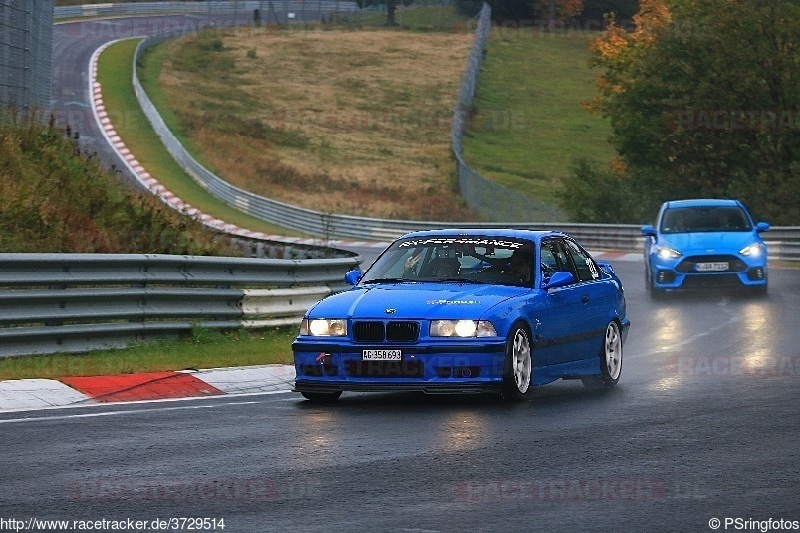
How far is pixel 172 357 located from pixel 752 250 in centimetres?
1301

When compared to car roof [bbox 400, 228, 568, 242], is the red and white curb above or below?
below

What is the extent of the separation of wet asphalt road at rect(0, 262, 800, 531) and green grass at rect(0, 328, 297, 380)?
1.60 m

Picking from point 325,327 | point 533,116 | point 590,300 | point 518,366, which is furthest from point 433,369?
point 533,116

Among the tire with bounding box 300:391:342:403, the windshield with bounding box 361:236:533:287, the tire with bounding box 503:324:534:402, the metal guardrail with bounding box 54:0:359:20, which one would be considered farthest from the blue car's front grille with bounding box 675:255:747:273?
the metal guardrail with bounding box 54:0:359:20

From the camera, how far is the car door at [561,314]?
12852 millimetres

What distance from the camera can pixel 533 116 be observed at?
8969 centimetres

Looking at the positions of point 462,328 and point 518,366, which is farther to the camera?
point 518,366

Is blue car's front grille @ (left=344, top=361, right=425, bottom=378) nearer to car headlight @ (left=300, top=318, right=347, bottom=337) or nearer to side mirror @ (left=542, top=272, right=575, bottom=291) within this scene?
car headlight @ (left=300, top=318, right=347, bottom=337)

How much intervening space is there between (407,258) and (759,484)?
223 inches

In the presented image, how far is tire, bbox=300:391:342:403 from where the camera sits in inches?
491

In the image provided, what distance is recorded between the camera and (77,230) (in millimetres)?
18297

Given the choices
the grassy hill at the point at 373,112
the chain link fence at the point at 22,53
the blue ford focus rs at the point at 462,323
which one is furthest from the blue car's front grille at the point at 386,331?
the grassy hill at the point at 373,112

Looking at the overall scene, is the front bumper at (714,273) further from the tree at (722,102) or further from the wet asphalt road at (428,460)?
the tree at (722,102)

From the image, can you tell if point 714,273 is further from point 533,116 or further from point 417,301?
point 533,116
